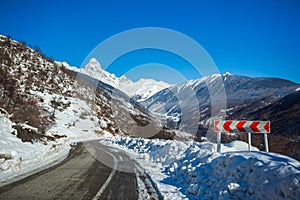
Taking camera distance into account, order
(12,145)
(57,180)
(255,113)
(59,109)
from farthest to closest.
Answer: (255,113)
(59,109)
(12,145)
(57,180)

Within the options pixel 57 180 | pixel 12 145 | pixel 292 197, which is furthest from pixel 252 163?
pixel 12 145

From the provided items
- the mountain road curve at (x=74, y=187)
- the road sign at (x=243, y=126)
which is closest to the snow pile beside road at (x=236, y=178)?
the mountain road curve at (x=74, y=187)

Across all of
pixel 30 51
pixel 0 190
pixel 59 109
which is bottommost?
pixel 0 190

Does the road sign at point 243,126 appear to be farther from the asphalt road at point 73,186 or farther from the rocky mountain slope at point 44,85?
the rocky mountain slope at point 44,85

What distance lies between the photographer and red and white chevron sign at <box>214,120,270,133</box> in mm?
10463

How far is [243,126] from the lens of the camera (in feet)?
34.7

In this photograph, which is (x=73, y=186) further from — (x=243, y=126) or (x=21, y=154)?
(x=243, y=126)

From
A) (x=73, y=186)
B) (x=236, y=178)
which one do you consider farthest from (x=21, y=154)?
(x=236, y=178)

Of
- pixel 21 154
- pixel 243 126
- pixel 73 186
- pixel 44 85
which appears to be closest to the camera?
pixel 73 186

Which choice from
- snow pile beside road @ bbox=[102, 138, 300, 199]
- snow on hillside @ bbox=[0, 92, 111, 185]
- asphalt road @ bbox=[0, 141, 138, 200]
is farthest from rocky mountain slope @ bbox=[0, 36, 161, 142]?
snow pile beside road @ bbox=[102, 138, 300, 199]

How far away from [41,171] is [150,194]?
5243 mm

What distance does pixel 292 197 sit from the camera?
4.56 m

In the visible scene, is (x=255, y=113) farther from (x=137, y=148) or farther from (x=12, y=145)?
(x=12, y=145)

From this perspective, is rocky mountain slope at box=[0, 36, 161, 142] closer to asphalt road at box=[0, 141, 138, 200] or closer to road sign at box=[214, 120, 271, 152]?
asphalt road at box=[0, 141, 138, 200]
